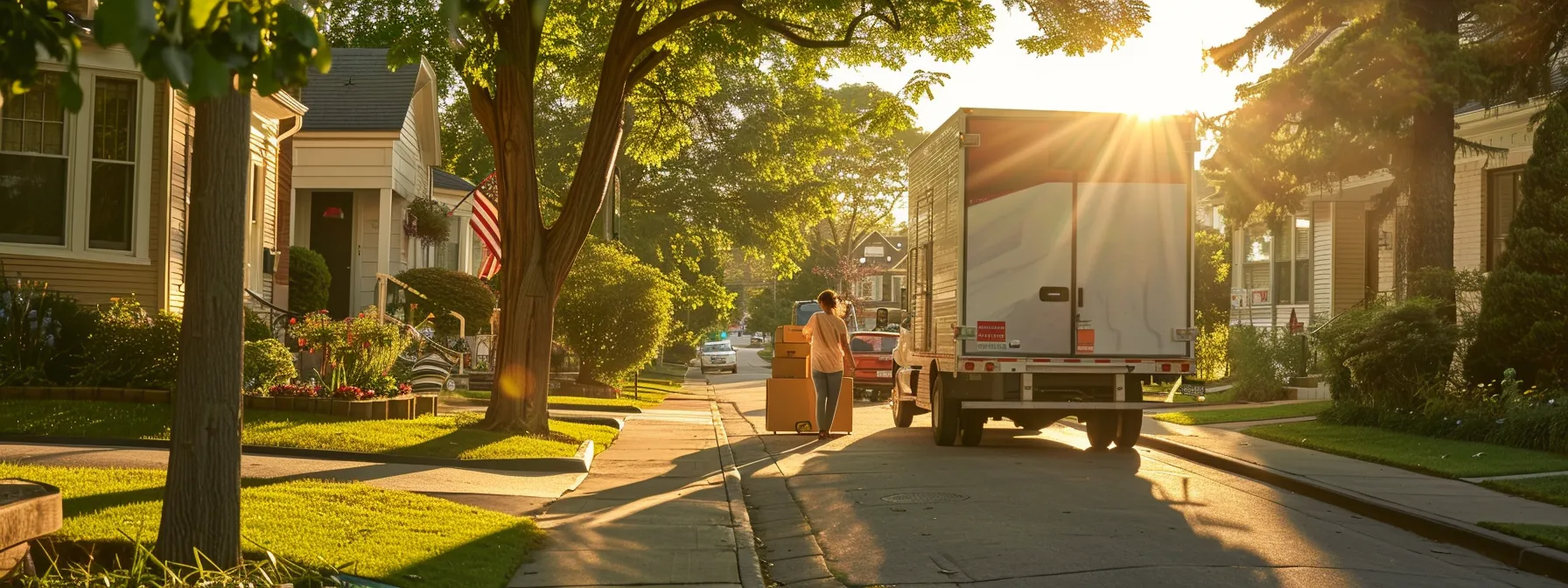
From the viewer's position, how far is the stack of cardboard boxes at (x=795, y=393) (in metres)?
18.2

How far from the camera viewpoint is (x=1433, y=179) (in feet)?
69.6

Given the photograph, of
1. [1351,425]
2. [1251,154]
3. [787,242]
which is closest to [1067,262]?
[1351,425]

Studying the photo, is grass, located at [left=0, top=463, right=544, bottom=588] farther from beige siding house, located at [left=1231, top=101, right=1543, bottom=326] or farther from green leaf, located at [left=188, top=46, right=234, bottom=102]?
beige siding house, located at [left=1231, top=101, right=1543, bottom=326]

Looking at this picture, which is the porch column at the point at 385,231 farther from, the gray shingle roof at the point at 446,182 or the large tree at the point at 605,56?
the large tree at the point at 605,56

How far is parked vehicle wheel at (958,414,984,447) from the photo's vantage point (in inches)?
643

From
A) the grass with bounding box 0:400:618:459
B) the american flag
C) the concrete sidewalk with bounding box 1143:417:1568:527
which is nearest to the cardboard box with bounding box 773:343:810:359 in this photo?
the grass with bounding box 0:400:618:459

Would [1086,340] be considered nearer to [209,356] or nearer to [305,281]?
[209,356]

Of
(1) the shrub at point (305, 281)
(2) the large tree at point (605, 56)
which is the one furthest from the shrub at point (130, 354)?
(1) the shrub at point (305, 281)

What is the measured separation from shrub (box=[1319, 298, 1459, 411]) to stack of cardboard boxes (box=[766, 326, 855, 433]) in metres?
6.67

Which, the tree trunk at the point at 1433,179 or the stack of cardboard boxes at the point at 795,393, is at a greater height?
the tree trunk at the point at 1433,179

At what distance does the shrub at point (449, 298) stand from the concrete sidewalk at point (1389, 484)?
57.5 ft

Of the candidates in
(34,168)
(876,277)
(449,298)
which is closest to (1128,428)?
(34,168)

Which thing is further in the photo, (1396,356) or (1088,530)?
(1396,356)

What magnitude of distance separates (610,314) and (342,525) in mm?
20606
